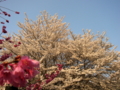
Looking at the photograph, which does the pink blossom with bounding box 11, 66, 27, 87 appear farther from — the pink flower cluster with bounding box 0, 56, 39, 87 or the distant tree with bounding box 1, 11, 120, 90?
the distant tree with bounding box 1, 11, 120, 90

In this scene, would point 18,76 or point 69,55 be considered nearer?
point 18,76

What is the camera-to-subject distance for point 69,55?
19.2 feet

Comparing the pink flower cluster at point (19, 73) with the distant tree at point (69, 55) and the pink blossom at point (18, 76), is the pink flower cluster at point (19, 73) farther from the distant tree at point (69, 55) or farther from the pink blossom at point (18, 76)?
the distant tree at point (69, 55)

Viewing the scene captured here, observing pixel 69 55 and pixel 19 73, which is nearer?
pixel 19 73

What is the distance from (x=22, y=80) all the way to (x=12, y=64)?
4.3 inches

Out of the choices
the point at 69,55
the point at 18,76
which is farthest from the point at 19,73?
the point at 69,55

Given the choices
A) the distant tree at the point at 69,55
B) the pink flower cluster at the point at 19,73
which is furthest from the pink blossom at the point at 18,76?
the distant tree at the point at 69,55

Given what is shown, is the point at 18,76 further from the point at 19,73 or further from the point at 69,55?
the point at 69,55

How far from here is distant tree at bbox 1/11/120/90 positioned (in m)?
4.29

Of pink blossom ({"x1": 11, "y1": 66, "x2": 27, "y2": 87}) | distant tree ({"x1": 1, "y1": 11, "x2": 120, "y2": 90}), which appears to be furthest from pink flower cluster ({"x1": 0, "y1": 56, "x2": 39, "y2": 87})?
distant tree ({"x1": 1, "y1": 11, "x2": 120, "y2": 90})

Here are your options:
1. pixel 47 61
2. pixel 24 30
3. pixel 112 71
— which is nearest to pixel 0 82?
pixel 47 61

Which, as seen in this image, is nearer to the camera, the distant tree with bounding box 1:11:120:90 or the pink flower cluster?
the pink flower cluster

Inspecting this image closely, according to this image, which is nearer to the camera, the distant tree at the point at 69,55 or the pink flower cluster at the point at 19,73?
the pink flower cluster at the point at 19,73

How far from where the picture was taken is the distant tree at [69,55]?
4293 millimetres
